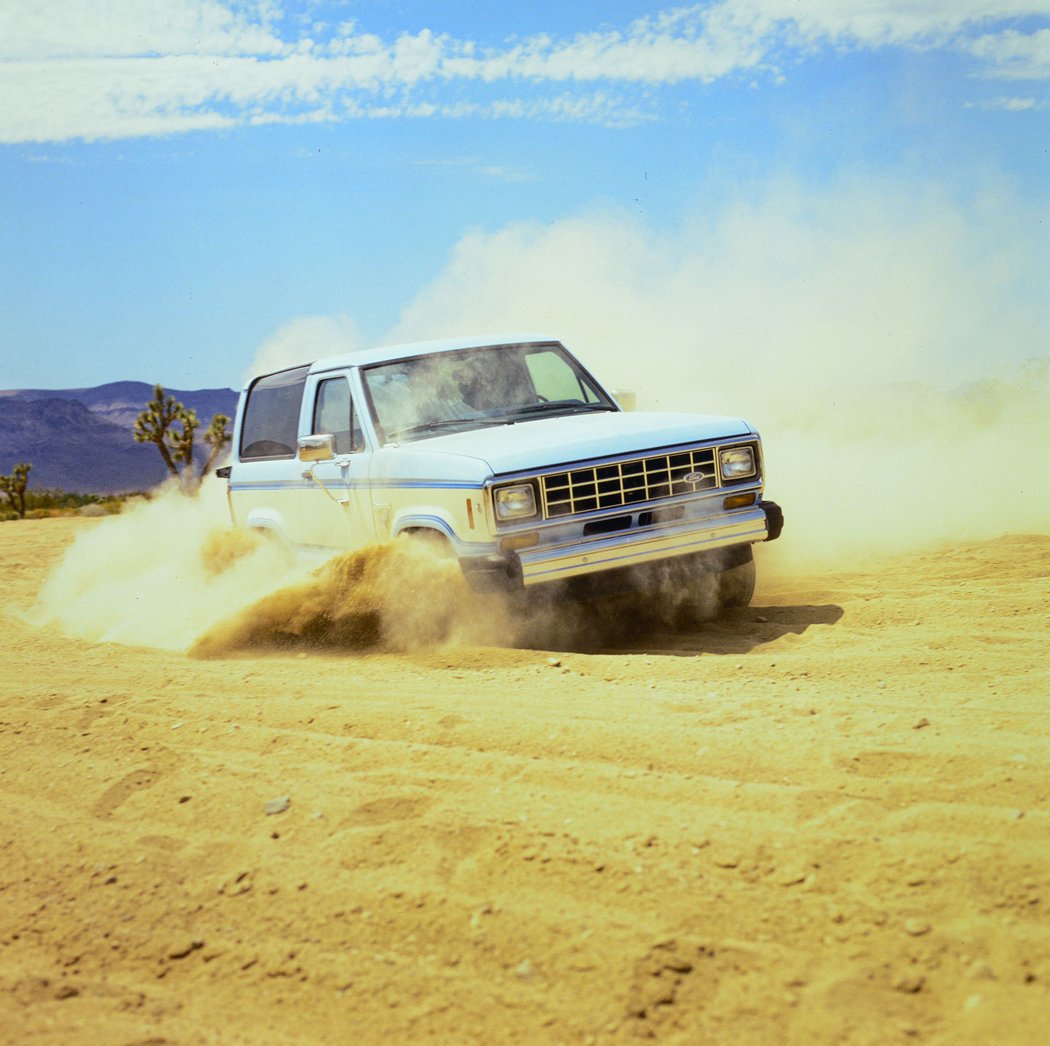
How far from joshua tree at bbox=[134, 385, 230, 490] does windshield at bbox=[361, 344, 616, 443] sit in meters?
33.5

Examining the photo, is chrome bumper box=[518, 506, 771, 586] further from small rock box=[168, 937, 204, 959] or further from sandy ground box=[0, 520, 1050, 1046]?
small rock box=[168, 937, 204, 959]

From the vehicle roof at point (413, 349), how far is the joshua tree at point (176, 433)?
109ft

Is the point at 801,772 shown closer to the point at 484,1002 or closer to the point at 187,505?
the point at 484,1002

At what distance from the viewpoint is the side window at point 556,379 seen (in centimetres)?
770

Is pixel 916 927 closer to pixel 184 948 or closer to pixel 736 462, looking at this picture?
pixel 184 948

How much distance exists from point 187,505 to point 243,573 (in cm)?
398

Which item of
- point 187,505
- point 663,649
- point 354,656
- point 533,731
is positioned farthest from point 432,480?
point 187,505

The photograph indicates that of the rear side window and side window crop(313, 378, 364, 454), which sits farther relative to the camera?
the rear side window

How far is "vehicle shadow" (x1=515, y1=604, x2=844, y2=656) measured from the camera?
6.42m

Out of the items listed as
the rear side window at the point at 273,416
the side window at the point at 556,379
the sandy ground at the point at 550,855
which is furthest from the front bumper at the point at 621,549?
the rear side window at the point at 273,416

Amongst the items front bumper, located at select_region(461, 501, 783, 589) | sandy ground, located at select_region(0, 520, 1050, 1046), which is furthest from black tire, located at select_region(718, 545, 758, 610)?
sandy ground, located at select_region(0, 520, 1050, 1046)

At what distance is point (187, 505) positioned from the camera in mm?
11984

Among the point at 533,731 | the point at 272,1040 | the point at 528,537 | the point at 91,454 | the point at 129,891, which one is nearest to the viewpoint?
the point at 272,1040

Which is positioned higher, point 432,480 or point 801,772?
point 432,480
